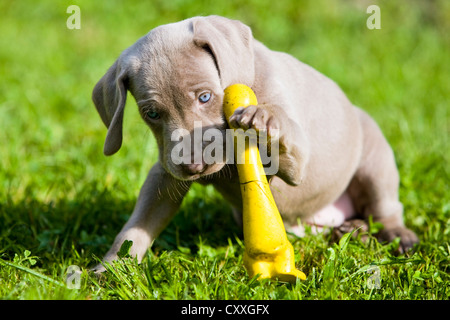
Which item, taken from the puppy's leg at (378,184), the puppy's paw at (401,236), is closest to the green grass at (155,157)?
the puppy's paw at (401,236)

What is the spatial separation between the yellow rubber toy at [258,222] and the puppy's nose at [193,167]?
9.2 inches

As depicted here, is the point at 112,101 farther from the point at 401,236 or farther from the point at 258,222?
the point at 401,236

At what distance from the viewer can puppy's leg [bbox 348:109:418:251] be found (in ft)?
14.6

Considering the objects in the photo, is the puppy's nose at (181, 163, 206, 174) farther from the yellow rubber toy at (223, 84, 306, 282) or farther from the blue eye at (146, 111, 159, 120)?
the blue eye at (146, 111, 159, 120)

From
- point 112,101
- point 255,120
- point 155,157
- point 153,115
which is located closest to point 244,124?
point 255,120

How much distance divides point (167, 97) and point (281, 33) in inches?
238

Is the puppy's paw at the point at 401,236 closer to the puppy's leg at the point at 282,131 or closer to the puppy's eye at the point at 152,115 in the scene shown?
the puppy's leg at the point at 282,131

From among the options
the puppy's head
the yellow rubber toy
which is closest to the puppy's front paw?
the yellow rubber toy

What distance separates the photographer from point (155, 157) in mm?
5527

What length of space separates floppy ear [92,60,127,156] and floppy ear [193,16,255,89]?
1.77ft

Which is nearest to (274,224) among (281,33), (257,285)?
(257,285)

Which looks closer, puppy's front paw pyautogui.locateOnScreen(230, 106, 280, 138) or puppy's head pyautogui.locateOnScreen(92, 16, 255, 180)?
puppy's front paw pyautogui.locateOnScreen(230, 106, 280, 138)
